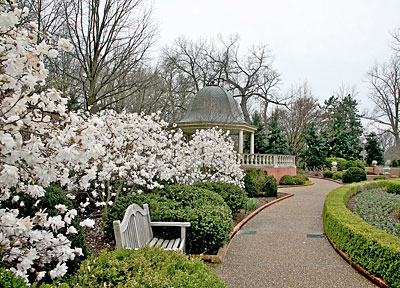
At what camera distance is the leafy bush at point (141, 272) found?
7.25ft

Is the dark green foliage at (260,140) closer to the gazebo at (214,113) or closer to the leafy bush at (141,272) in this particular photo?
the gazebo at (214,113)

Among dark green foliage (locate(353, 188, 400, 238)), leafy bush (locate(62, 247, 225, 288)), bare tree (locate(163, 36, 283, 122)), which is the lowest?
dark green foliage (locate(353, 188, 400, 238))

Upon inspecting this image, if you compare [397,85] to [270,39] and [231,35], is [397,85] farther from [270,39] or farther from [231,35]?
[231,35]

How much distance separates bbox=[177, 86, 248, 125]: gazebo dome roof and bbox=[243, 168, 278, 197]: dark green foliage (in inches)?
259

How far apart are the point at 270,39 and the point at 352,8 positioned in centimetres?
2372

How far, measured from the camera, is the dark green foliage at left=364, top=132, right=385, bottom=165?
29.8 metres

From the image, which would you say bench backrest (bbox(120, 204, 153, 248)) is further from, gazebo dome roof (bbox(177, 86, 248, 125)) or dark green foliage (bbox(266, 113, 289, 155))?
dark green foliage (bbox(266, 113, 289, 155))

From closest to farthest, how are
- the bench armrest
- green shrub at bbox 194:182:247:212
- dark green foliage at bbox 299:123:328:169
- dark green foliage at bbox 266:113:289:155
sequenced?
the bench armrest
green shrub at bbox 194:182:247:212
dark green foliage at bbox 266:113:289:155
dark green foliage at bbox 299:123:328:169

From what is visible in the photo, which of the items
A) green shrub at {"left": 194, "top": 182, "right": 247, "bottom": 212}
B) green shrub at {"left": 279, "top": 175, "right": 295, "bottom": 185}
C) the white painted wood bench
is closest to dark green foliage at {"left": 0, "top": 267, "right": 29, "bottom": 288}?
the white painted wood bench

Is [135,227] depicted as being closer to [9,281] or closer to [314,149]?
[9,281]

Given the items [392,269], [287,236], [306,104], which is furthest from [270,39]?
[392,269]

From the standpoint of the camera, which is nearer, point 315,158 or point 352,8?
point 352,8

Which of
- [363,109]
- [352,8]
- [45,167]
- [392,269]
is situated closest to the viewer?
[45,167]

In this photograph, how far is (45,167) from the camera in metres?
2.02
